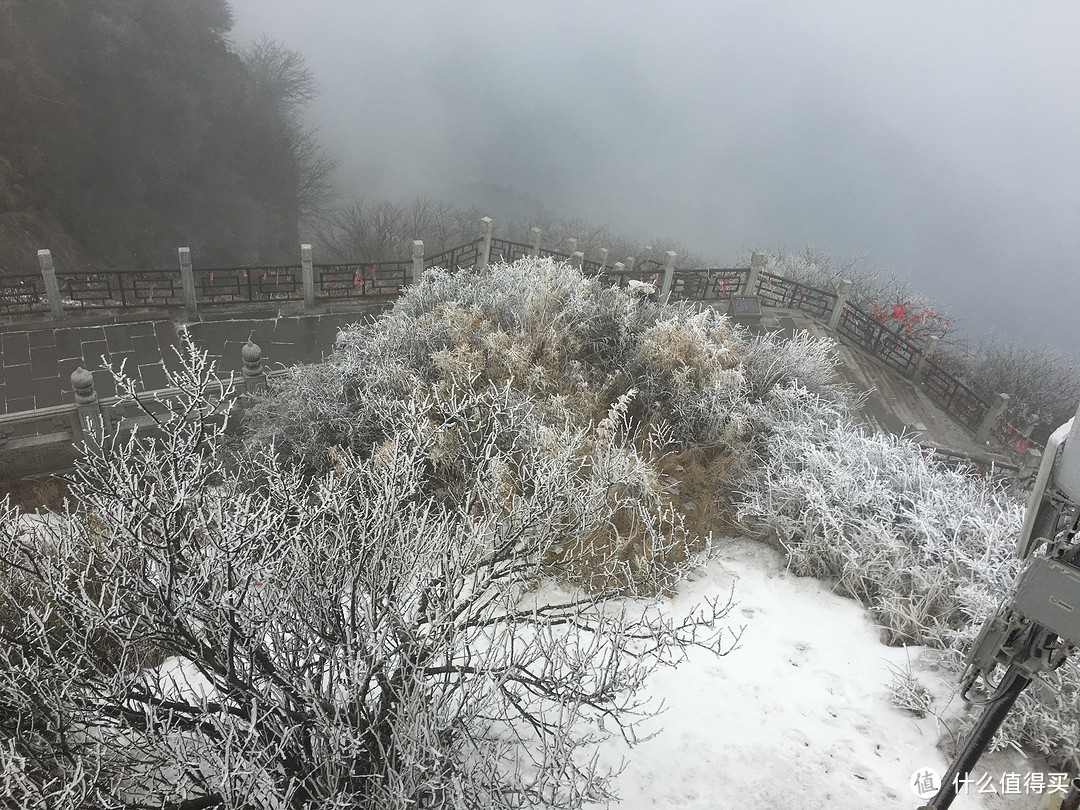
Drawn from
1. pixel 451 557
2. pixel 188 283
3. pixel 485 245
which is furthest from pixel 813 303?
pixel 451 557

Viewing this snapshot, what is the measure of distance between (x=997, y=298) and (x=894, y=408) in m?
86.3

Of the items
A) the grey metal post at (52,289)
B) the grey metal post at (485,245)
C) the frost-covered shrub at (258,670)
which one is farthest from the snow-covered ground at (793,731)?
the grey metal post at (52,289)

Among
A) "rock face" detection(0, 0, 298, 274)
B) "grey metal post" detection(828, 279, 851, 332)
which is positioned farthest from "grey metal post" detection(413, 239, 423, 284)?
"rock face" detection(0, 0, 298, 274)

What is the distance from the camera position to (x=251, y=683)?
10.5 ft

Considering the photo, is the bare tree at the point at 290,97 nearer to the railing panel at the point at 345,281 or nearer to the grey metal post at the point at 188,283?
the railing panel at the point at 345,281

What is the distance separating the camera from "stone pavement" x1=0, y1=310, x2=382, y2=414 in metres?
10.6

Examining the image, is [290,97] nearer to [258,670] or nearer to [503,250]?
[503,250]

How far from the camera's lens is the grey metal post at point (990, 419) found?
548 inches

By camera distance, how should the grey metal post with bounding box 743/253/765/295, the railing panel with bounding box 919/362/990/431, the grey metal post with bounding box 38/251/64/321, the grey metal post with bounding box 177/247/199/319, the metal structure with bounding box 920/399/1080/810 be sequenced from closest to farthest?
the metal structure with bounding box 920/399/1080/810
the grey metal post with bounding box 38/251/64/321
the grey metal post with bounding box 177/247/199/319
the railing panel with bounding box 919/362/990/431
the grey metal post with bounding box 743/253/765/295

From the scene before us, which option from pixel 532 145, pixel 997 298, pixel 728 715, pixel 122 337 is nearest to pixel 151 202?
pixel 122 337

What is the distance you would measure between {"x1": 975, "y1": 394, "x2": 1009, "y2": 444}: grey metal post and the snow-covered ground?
430 inches

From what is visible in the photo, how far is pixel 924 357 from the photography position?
604 inches

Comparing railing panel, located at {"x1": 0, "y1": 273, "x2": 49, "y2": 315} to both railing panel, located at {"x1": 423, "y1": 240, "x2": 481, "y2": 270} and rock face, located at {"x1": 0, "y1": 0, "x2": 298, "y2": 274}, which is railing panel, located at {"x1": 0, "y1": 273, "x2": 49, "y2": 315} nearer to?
railing panel, located at {"x1": 423, "y1": 240, "x2": 481, "y2": 270}

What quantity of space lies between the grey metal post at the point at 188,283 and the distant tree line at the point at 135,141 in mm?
12080
